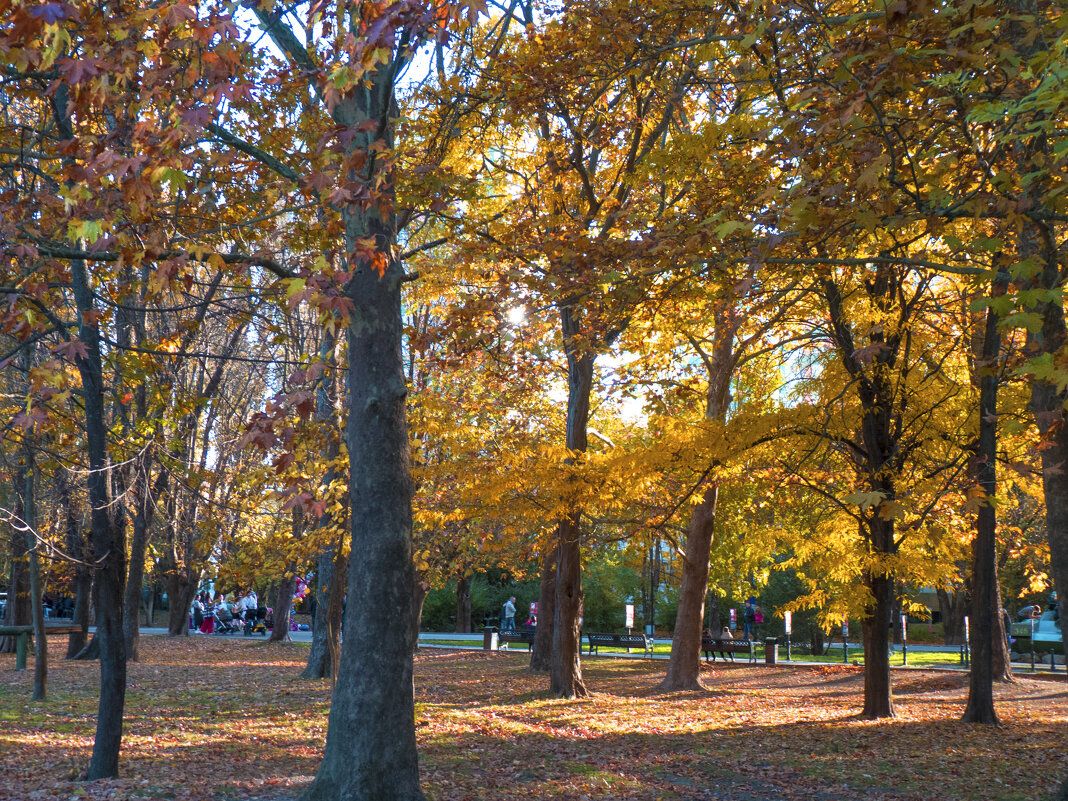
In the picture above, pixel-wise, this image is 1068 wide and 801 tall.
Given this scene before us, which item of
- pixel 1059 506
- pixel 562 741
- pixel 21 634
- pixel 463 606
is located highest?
pixel 1059 506

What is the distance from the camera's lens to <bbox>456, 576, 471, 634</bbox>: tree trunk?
124ft

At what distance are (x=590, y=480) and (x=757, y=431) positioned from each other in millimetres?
2673

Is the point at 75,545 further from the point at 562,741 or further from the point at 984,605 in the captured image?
the point at 984,605

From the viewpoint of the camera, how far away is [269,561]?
16594mm

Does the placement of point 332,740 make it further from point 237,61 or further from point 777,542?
point 777,542

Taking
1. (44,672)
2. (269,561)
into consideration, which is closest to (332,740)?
(44,672)

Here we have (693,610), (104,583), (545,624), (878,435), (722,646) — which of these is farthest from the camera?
(722,646)

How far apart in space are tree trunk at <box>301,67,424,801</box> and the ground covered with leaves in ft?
3.71

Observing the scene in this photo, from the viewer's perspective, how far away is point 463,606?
3878cm

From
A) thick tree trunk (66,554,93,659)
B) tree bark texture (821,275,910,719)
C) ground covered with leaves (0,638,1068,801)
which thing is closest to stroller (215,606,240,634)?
thick tree trunk (66,554,93,659)

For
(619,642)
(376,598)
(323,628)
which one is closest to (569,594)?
(323,628)

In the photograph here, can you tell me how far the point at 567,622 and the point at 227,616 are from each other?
27.5 metres

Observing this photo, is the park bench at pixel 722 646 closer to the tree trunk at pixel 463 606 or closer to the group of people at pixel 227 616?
the tree trunk at pixel 463 606

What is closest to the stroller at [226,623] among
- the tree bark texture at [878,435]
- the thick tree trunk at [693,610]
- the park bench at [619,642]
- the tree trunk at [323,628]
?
the park bench at [619,642]
